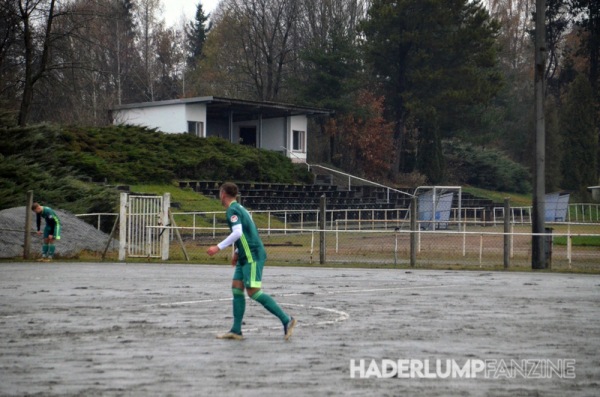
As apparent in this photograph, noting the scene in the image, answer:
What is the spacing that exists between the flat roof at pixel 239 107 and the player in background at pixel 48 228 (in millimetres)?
29337

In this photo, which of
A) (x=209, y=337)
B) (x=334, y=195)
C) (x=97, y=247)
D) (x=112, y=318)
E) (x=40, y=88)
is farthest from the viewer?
(x=334, y=195)

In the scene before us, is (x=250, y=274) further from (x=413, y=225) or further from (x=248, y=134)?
(x=248, y=134)

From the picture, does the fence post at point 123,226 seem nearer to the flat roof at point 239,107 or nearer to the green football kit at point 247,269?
the green football kit at point 247,269

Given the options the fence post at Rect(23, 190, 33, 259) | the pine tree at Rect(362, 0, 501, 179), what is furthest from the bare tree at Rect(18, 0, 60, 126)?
the pine tree at Rect(362, 0, 501, 179)

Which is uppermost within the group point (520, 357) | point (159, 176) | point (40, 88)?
point (40, 88)

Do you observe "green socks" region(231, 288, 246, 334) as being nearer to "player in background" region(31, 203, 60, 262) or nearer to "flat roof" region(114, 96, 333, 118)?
"player in background" region(31, 203, 60, 262)

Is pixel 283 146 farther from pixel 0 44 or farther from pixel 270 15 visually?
pixel 0 44

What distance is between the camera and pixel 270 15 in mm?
79812

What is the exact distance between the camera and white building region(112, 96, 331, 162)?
6009cm

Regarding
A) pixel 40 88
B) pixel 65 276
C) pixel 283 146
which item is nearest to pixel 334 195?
pixel 283 146

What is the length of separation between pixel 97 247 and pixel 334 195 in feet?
84.0

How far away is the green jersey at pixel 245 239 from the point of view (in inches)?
487

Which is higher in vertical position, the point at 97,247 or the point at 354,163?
the point at 354,163

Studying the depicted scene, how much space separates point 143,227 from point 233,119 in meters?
37.9
